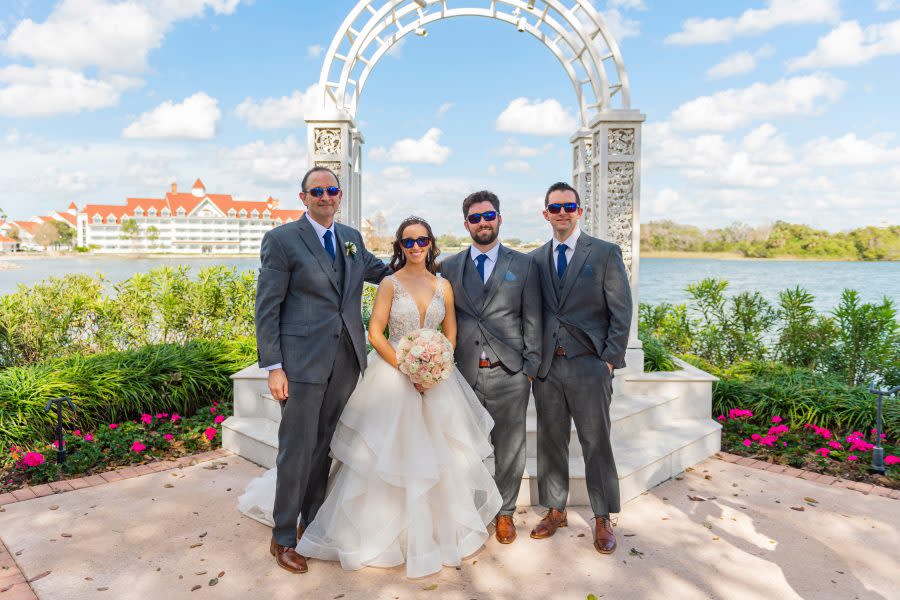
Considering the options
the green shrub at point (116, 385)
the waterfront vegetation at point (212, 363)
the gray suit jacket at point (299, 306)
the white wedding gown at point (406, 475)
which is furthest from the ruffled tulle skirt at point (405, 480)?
the green shrub at point (116, 385)

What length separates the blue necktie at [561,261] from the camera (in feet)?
11.3

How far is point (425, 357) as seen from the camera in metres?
3.09

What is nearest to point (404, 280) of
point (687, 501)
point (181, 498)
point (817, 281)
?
point (181, 498)

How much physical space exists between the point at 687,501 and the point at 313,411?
2.81 m

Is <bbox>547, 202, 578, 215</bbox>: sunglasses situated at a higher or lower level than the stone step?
higher

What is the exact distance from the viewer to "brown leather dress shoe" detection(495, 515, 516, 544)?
341 centimetres

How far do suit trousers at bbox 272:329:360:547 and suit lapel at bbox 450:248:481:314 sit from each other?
73 centimetres

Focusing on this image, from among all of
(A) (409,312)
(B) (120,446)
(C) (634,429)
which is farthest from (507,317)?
(B) (120,446)

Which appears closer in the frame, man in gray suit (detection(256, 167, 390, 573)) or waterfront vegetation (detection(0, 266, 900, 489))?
man in gray suit (detection(256, 167, 390, 573))

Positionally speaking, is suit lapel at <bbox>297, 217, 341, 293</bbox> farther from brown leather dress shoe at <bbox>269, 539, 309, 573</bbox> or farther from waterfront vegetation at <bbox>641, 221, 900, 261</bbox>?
waterfront vegetation at <bbox>641, 221, 900, 261</bbox>

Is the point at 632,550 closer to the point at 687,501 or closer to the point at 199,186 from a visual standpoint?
the point at 687,501

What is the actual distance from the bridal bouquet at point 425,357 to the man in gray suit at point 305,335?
30 centimetres

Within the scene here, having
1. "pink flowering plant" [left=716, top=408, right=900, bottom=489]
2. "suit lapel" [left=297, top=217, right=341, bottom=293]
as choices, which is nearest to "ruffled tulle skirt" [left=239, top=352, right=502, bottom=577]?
"suit lapel" [left=297, top=217, right=341, bottom=293]

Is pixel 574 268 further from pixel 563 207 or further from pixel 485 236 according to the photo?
pixel 485 236
